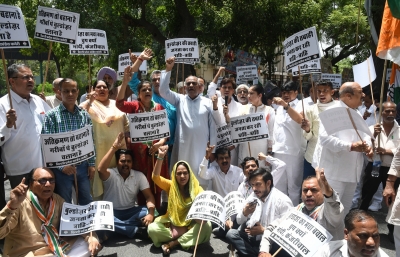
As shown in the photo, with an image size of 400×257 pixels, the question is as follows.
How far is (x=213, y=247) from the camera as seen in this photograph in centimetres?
498

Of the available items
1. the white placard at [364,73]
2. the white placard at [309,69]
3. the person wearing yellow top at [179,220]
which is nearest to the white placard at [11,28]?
the person wearing yellow top at [179,220]

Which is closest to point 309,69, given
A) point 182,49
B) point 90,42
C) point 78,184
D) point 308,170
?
point 308,170

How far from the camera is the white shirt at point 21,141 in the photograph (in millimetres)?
4340

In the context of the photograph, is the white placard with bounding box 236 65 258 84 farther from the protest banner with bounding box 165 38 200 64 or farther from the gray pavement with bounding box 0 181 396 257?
the gray pavement with bounding box 0 181 396 257

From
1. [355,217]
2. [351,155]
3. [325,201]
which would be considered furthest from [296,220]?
[351,155]

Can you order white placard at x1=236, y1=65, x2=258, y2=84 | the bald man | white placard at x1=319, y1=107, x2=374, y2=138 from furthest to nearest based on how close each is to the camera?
white placard at x1=236, y1=65, x2=258, y2=84 < the bald man < white placard at x1=319, y1=107, x2=374, y2=138

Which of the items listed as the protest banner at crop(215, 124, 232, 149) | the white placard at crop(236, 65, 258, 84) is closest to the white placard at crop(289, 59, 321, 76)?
the protest banner at crop(215, 124, 232, 149)

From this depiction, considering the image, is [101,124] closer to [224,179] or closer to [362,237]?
[224,179]

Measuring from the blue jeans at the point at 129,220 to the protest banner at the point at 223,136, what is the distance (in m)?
1.33

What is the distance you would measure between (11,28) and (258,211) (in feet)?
10.7

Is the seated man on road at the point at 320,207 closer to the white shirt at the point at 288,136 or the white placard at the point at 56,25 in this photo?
the white shirt at the point at 288,136

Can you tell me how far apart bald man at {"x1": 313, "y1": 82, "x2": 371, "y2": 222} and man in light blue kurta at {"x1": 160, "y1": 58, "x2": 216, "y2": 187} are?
153 centimetres

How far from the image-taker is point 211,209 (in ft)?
14.3

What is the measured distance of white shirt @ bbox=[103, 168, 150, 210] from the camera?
5223 mm
